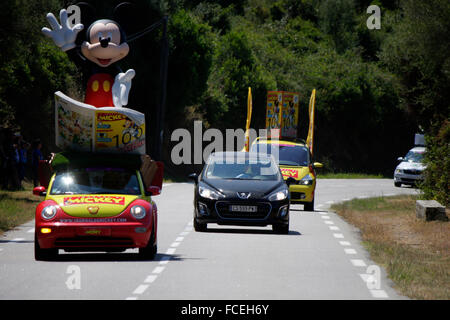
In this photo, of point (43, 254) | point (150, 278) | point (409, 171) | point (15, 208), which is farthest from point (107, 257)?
point (409, 171)

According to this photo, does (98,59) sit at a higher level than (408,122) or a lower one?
higher

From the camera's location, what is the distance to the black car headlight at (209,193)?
65.2ft

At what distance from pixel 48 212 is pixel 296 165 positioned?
43.7 ft

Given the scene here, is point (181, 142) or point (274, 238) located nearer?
point (274, 238)

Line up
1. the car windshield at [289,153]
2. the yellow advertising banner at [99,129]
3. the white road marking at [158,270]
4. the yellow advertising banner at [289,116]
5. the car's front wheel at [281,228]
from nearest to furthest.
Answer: the white road marking at [158,270] → the yellow advertising banner at [99,129] → the car's front wheel at [281,228] → the car windshield at [289,153] → the yellow advertising banner at [289,116]

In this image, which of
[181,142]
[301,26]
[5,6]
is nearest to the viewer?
[5,6]

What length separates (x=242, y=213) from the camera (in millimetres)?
19797

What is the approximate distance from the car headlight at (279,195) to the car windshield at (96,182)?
424cm

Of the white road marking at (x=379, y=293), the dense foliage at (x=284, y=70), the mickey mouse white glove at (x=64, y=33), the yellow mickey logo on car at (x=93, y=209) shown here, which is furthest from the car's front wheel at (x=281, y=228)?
the white road marking at (x=379, y=293)

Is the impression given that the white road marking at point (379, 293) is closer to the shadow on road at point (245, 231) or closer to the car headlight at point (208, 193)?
the car headlight at point (208, 193)
